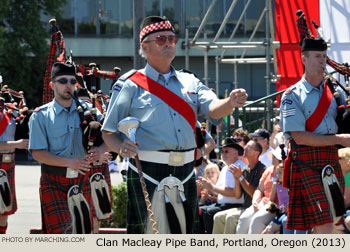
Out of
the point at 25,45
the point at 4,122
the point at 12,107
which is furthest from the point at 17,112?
the point at 25,45

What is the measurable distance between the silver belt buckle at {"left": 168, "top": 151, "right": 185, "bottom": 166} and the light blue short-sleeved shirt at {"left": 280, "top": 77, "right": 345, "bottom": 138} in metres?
1.30

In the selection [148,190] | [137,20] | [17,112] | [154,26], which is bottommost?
[148,190]

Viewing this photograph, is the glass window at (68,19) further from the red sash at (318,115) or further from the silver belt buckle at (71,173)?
the red sash at (318,115)

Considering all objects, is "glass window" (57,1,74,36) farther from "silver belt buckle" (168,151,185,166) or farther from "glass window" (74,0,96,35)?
"silver belt buckle" (168,151,185,166)

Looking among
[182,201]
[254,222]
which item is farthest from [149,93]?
[254,222]

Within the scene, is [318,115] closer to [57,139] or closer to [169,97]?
[169,97]

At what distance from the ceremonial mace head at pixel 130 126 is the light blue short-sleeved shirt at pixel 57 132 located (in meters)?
1.92

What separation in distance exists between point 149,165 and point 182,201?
0.33 m

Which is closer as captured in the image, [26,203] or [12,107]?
[12,107]

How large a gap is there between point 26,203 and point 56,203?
800cm

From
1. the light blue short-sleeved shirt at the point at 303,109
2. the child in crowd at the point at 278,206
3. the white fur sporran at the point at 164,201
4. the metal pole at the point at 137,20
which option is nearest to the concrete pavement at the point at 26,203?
the metal pole at the point at 137,20

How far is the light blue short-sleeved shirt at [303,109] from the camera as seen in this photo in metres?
6.08

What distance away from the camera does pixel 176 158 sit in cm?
A: 509

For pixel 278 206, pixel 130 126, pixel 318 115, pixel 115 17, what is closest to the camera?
pixel 130 126
